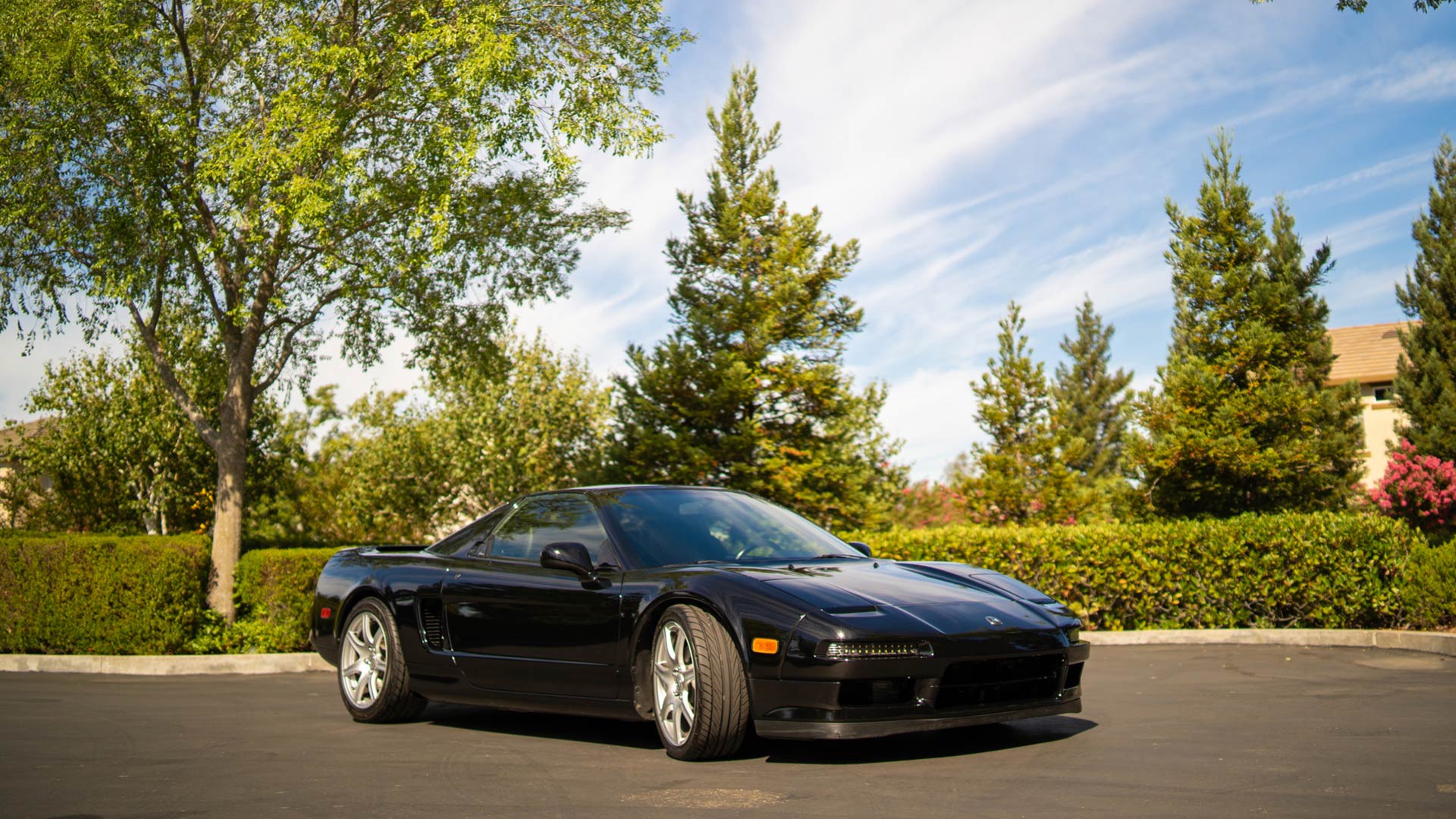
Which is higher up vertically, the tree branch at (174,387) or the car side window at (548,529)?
the tree branch at (174,387)

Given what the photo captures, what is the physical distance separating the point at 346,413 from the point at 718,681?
41737mm

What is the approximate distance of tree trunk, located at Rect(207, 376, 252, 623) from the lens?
1394 cm

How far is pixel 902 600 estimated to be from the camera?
5.57 m

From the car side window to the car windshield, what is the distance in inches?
5.0

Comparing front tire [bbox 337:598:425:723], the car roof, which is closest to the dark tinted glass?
the car roof

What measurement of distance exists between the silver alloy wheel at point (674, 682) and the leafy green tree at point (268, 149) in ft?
29.2

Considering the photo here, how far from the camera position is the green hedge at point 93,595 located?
12.8 m

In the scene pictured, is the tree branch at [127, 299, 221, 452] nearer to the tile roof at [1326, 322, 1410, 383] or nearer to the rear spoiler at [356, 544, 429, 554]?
the rear spoiler at [356, 544, 429, 554]

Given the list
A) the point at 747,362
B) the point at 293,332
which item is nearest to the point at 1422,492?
the point at 747,362

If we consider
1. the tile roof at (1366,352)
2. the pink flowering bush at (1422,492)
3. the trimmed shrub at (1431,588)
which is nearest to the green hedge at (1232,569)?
the trimmed shrub at (1431,588)

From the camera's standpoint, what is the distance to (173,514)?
97.4 ft

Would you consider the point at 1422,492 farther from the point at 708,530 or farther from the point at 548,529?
the point at 548,529

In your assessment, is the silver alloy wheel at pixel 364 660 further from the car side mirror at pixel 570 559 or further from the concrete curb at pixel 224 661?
the concrete curb at pixel 224 661

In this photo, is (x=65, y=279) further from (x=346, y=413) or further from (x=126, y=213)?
(x=346, y=413)
